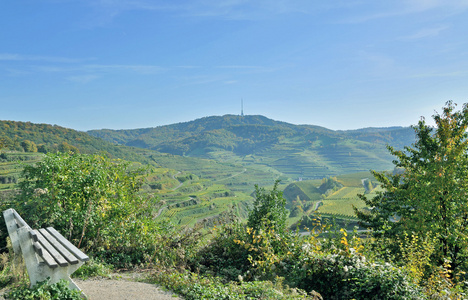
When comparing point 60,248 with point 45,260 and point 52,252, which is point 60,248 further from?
point 45,260

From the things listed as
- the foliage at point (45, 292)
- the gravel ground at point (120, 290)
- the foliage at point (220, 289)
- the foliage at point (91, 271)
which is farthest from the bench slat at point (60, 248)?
the foliage at point (220, 289)

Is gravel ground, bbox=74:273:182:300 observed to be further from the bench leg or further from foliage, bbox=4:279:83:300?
the bench leg

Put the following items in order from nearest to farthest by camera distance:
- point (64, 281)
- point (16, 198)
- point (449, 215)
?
1. point (64, 281)
2. point (16, 198)
3. point (449, 215)

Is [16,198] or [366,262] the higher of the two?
[16,198]

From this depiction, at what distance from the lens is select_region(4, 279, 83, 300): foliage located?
4.12 metres

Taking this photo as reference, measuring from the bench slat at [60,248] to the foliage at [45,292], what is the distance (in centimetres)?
34

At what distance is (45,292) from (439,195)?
9.49 meters

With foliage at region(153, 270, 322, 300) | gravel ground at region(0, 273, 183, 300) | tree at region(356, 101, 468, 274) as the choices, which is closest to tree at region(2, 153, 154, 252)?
gravel ground at region(0, 273, 183, 300)

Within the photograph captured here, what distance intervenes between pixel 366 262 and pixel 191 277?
9.81 ft

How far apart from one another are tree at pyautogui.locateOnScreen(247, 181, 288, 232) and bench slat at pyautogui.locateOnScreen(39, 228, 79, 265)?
12.8ft

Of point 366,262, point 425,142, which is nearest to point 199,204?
point 425,142

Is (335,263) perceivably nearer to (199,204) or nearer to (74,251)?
(74,251)

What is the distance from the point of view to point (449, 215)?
8.92 meters

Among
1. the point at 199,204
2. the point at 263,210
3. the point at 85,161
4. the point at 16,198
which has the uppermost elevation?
the point at 85,161
